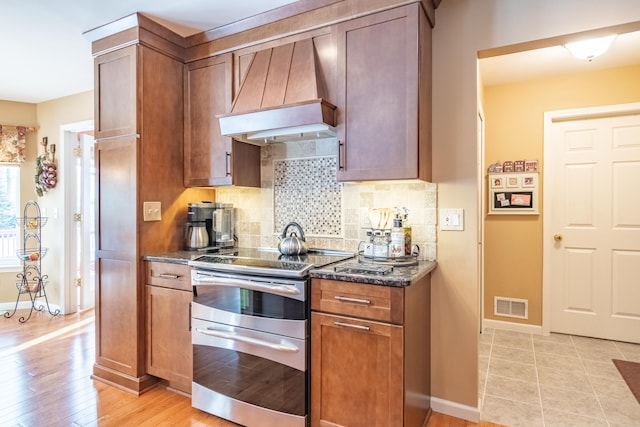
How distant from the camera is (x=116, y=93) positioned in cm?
256

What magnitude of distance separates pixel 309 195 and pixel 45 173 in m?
3.48

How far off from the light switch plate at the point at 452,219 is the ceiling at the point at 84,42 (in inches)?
66.4

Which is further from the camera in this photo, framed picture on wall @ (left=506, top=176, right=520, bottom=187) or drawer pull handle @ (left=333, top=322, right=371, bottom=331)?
framed picture on wall @ (left=506, top=176, right=520, bottom=187)

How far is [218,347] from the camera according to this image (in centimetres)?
213

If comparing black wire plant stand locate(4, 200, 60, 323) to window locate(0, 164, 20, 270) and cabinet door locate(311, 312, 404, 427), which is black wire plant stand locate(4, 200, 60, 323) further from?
cabinet door locate(311, 312, 404, 427)

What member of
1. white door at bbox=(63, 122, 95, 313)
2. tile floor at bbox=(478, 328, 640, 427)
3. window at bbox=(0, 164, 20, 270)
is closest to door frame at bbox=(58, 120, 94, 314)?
white door at bbox=(63, 122, 95, 313)

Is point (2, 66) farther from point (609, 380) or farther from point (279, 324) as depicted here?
point (609, 380)

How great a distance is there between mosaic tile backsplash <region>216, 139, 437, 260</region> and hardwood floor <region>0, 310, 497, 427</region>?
3.98ft

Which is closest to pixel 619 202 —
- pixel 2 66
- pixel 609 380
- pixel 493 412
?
pixel 609 380

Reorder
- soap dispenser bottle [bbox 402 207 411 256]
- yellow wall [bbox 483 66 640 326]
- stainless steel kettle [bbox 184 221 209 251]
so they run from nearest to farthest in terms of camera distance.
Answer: soap dispenser bottle [bbox 402 207 411 256]
stainless steel kettle [bbox 184 221 209 251]
yellow wall [bbox 483 66 640 326]

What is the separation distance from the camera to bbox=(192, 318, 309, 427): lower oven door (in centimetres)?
189

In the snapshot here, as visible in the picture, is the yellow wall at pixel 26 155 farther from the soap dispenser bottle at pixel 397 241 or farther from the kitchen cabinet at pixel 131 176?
the soap dispenser bottle at pixel 397 241

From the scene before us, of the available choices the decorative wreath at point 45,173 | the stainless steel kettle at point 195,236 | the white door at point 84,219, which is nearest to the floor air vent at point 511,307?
the stainless steel kettle at point 195,236

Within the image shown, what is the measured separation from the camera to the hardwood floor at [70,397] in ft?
6.91
